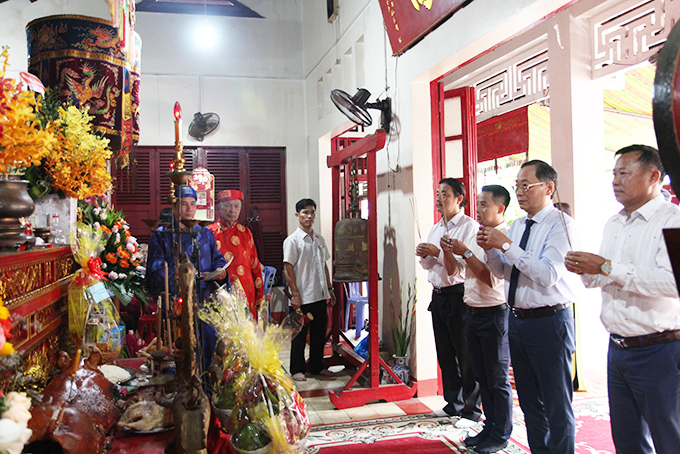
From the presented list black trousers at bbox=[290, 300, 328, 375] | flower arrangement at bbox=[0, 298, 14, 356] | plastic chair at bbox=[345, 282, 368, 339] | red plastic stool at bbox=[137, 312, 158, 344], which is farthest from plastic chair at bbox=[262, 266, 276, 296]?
flower arrangement at bbox=[0, 298, 14, 356]

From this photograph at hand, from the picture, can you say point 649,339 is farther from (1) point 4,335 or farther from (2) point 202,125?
(2) point 202,125

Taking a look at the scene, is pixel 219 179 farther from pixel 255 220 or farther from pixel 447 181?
pixel 447 181

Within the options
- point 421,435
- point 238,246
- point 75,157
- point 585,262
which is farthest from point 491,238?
point 238,246

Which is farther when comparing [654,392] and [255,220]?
[255,220]

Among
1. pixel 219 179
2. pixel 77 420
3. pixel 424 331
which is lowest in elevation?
pixel 424 331

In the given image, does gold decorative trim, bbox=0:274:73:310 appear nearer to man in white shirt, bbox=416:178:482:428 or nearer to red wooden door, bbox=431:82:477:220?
man in white shirt, bbox=416:178:482:428

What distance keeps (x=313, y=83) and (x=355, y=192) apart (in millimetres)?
2901

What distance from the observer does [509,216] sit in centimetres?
769

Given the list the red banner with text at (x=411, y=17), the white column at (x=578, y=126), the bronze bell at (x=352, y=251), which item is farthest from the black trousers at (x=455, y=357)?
the red banner with text at (x=411, y=17)

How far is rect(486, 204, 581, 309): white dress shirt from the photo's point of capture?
2188mm

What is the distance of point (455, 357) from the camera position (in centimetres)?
329

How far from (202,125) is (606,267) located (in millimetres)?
5483

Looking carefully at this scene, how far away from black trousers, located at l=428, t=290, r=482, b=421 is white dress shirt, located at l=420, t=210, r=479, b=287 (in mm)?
84

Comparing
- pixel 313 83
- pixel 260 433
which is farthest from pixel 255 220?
pixel 260 433
